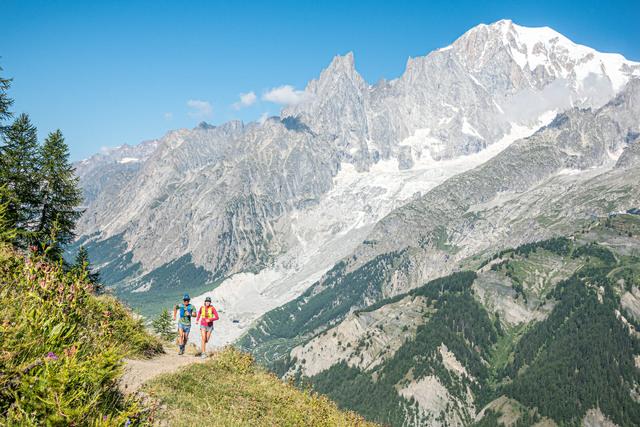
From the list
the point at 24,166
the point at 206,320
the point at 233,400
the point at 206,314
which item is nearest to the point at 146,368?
the point at 233,400

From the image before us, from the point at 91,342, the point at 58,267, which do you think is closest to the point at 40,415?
the point at 91,342

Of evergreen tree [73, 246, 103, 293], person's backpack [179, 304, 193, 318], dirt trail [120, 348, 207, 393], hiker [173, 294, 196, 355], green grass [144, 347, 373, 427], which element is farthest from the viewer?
person's backpack [179, 304, 193, 318]

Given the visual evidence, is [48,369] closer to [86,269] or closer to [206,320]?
[86,269]

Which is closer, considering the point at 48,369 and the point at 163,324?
the point at 48,369

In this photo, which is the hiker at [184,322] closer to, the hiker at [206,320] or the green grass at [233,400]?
the hiker at [206,320]

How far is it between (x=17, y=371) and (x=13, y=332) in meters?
0.61

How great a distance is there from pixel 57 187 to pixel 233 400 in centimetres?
3220

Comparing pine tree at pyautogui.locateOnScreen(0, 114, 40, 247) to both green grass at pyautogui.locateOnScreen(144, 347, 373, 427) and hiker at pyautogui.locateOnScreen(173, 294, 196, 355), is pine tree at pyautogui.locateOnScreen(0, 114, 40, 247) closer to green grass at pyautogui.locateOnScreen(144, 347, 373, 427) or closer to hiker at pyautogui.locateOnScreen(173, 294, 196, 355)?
hiker at pyautogui.locateOnScreen(173, 294, 196, 355)

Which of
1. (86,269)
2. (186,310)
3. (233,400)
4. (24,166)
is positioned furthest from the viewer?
(24,166)

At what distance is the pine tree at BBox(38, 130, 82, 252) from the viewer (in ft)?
123

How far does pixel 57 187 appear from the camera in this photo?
38250 mm

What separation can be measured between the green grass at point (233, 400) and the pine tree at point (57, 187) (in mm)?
27381

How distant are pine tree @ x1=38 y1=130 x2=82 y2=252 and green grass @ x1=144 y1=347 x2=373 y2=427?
27381 mm

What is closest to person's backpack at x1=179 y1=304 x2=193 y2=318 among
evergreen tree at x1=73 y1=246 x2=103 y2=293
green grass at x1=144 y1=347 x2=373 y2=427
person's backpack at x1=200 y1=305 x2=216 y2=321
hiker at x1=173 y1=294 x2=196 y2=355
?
hiker at x1=173 y1=294 x2=196 y2=355
